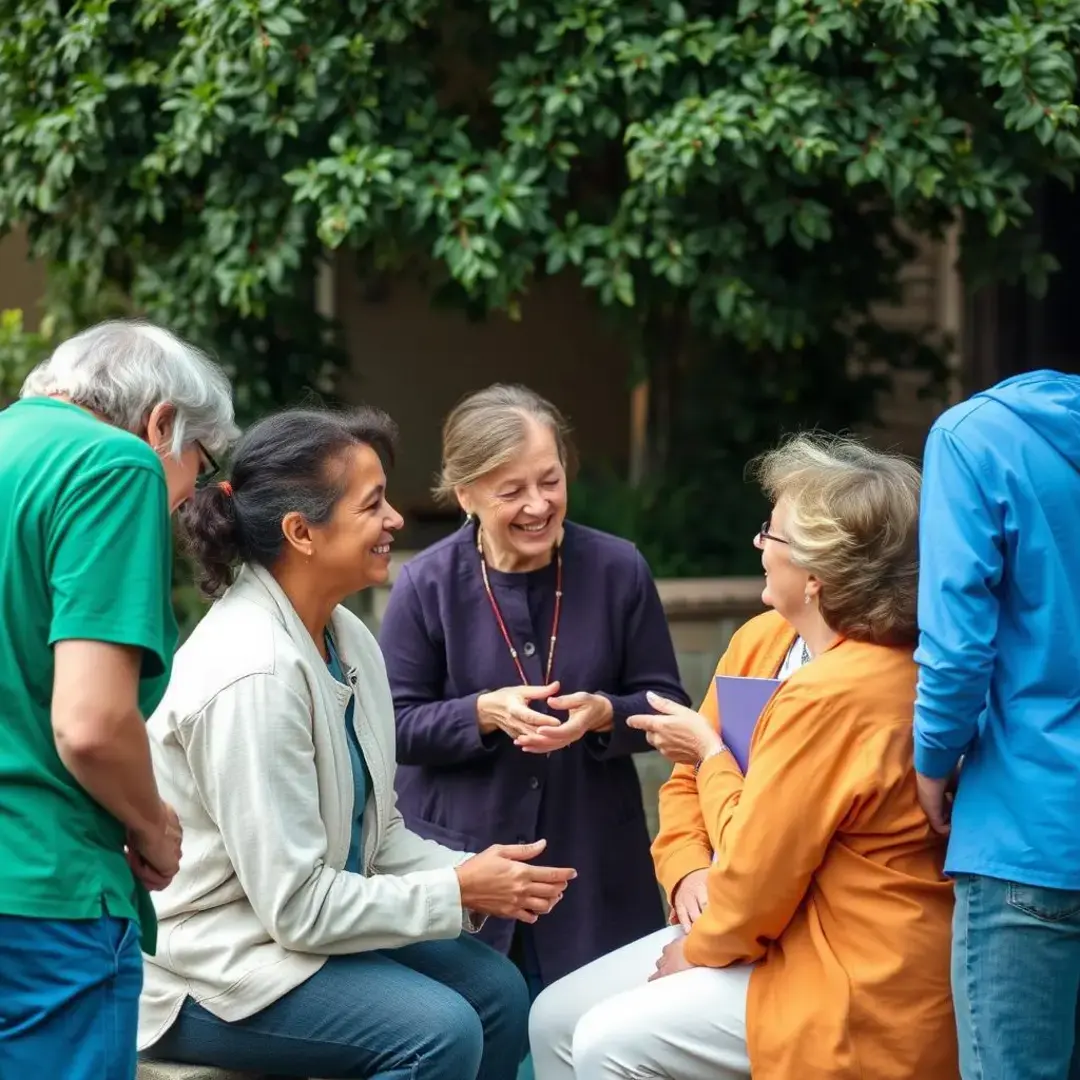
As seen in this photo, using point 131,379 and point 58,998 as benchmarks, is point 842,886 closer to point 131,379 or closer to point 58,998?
point 58,998

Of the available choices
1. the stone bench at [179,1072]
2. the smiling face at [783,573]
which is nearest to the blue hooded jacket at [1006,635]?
the smiling face at [783,573]

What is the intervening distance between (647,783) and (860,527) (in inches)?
152

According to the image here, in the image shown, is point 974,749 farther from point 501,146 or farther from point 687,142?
point 501,146

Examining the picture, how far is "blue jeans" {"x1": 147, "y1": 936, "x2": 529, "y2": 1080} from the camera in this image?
10.2 ft

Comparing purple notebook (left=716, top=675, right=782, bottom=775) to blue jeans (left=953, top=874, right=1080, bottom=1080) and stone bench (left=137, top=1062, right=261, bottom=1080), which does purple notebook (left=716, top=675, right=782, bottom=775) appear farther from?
stone bench (left=137, top=1062, right=261, bottom=1080)

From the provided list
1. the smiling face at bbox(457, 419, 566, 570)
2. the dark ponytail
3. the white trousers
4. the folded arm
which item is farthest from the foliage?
the folded arm

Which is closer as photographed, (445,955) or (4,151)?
(445,955)

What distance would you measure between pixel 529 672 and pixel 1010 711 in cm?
143

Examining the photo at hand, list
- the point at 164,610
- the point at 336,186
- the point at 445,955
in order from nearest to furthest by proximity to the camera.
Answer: the point at 164,610 → the point at 445,955 → the point at 336,186

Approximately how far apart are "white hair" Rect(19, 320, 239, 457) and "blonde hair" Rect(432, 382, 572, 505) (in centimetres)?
114

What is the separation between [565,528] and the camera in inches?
166

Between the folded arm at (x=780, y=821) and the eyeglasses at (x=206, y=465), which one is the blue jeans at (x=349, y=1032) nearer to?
the folded arm at (x=780, y=821)

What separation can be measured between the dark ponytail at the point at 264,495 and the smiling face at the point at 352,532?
2 centimetres

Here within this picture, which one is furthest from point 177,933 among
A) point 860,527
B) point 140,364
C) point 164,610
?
point 860,527
